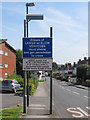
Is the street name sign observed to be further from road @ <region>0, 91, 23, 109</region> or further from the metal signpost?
road @ <region>0, 91, 23, 109</region>

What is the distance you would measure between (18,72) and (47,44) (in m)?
51.0

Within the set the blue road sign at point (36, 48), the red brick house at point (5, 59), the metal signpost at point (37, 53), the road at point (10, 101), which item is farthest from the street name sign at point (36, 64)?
the red brick house at point (5, 59)

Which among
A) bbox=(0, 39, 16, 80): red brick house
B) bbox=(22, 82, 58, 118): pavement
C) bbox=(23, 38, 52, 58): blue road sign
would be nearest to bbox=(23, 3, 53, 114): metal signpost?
bbox=(23, 38, 52, 58): blue road sign

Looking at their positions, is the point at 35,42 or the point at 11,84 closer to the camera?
the point at 35,42

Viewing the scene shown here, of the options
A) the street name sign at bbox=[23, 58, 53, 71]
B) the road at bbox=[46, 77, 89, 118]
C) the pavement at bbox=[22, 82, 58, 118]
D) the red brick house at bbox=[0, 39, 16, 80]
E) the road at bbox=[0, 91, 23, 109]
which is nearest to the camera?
the pavement at bbox=[22, 82, 58, 118]

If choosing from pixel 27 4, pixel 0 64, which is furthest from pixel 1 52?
pixel 27 4

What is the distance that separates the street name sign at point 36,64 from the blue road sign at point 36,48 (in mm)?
202

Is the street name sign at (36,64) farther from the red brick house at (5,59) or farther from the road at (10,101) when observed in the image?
the red brick house at (5,59)

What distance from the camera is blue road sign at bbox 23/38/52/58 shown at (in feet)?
32.7

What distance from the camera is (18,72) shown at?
6009 cm

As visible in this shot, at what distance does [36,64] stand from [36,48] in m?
0.80

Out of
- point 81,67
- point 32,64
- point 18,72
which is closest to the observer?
point 32,64

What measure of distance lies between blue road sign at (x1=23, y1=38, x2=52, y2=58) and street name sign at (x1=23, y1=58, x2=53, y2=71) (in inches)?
8.0

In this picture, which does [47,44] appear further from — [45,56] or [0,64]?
[0,64]
